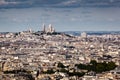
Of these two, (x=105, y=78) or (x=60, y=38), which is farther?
(x=60, y=38)

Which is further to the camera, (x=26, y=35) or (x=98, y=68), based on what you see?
(x=26, y=35)

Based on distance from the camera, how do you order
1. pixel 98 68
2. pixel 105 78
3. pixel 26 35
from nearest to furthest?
pixel 105 78, pixel 98 68, pixel 26 35

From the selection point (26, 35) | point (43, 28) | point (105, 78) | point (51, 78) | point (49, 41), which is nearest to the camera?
point (105, 78)

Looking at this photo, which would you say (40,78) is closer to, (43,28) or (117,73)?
(117,73)

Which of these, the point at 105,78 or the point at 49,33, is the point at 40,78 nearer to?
the point at 105,78

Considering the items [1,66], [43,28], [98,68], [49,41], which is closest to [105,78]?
[98,68]

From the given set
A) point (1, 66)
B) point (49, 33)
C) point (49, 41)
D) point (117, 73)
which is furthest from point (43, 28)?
point (117, 73)

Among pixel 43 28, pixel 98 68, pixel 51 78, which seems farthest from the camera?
pixel 43 28

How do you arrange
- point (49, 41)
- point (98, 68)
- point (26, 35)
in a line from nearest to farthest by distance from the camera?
point (98, 68) → point (49, 41) → point (26, 35)

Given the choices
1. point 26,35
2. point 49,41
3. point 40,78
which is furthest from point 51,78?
point 26,35

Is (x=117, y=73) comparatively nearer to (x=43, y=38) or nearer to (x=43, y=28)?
(x=43, y=38)
